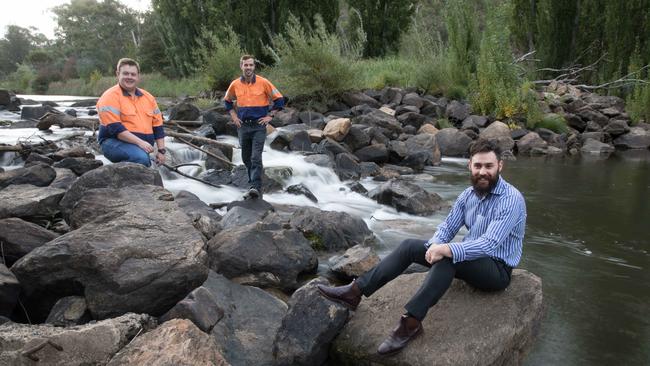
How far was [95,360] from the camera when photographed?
283 cm

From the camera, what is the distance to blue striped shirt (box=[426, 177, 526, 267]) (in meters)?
3.50

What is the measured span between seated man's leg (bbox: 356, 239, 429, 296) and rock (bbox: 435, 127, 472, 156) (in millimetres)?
10402

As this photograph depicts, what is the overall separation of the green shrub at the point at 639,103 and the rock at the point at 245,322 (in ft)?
54.6

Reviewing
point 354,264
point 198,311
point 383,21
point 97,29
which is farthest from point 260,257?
point 97,29

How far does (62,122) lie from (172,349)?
1024cm

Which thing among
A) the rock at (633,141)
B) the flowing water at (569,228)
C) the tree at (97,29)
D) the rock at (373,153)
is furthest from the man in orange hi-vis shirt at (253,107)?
the tree at (97,29)

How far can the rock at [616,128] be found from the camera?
16.4 metres

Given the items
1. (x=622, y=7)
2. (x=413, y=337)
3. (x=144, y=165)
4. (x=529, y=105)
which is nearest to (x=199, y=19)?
(x=529, y=105)

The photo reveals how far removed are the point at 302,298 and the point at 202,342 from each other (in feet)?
3.05

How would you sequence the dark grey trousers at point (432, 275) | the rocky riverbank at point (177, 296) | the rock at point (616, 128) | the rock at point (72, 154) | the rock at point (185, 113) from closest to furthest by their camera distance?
1. the rocky riverbank at point (177, 296)
2. the dark grey trousers at point (432, 275)
3. the rock at point (72, 154)
4. the rock at point (185, 113)
5. the rock at point (616, 128)

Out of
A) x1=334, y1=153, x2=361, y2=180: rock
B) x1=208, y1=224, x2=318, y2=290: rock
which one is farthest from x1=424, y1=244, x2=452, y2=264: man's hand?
x1=334, y1=153, x2=361, y2=180: rock

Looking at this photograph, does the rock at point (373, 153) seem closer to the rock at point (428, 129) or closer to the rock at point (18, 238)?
the rock at point (428, 129)

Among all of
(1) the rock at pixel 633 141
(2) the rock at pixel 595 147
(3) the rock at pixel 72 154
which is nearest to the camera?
(3) the rock at pixel 72 154

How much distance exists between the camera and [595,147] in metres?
15.3
